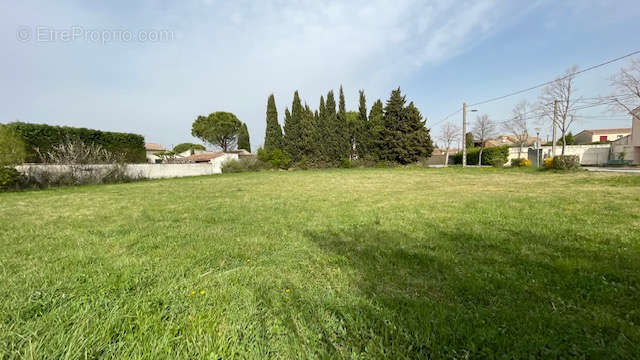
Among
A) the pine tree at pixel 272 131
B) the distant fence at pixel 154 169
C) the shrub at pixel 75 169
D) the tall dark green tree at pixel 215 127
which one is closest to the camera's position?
the shrub at pixel 75 169

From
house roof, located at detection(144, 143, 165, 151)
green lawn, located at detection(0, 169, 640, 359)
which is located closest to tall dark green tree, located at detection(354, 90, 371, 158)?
green lawn, located at detection(0, 169, 640, 359)

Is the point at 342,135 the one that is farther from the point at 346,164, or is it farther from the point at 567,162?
the point at 567,162

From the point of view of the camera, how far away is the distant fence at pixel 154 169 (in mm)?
13173

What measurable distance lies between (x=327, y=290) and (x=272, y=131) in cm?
3317

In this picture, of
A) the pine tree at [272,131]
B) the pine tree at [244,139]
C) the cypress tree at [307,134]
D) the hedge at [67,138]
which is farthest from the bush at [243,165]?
the pine tree at [244,139]

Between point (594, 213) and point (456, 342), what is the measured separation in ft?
18.3

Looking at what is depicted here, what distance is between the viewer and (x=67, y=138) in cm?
1675

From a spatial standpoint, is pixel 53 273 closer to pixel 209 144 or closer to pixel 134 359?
pixel 134 359

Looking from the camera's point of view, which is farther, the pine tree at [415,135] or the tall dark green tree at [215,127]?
the tall dark green tree at [215,127]

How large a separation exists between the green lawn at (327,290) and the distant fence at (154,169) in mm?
13375

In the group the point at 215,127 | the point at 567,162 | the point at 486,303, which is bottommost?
the point at 486,303

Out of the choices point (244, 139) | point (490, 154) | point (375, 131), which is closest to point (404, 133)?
point (375, 131)

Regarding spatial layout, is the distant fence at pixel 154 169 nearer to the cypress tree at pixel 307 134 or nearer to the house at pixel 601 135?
the cypress tree at pixel 307 134

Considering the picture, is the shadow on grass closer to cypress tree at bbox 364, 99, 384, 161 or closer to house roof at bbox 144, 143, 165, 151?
cypress tree at bbox 364, 99, 384, 161
